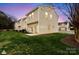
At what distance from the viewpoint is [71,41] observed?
5.16ft

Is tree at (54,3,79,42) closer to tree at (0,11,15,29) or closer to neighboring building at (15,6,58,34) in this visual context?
neighboring building at (15,6,58,34)

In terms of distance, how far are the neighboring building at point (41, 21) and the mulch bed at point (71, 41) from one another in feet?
0.43

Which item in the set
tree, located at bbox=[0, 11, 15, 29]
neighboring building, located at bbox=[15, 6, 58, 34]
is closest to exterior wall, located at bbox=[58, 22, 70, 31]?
Result: neighboring building, located at bbox=[15, 6, 58, 34]

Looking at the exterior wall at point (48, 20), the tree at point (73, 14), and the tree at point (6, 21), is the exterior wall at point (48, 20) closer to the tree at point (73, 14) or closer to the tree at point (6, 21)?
the tree at point (73, 14)

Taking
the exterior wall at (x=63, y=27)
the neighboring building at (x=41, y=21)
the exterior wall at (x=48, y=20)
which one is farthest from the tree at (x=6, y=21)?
the exterior wall at (x=63, y=27)

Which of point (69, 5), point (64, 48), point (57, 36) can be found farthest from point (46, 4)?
point (64, 48)

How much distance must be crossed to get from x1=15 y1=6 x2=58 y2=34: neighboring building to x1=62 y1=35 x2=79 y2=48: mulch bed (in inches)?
5.2

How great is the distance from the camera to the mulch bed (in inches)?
61.3

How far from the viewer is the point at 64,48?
1546mm

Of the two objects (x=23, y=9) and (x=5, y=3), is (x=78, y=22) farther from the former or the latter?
(x=5, y=3)

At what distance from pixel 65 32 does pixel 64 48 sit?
156 millimetres

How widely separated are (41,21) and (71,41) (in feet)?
1.14

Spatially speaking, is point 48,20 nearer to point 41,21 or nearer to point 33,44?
point 41,21

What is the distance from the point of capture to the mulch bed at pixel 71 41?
156 cm
